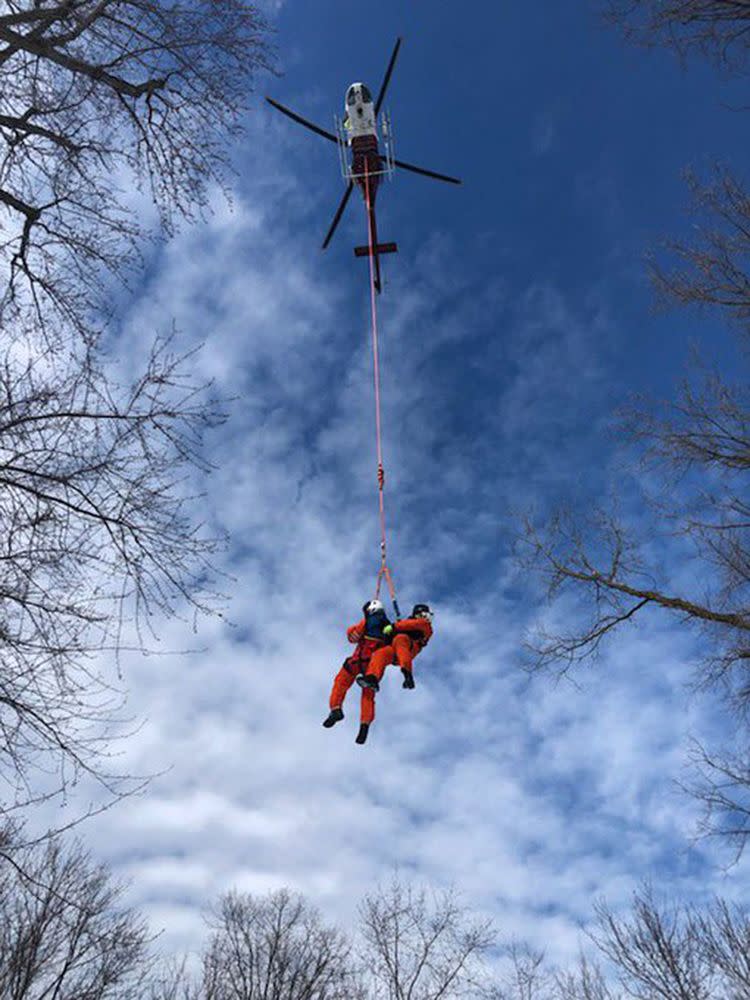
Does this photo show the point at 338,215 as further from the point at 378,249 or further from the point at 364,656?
the point at 364,656

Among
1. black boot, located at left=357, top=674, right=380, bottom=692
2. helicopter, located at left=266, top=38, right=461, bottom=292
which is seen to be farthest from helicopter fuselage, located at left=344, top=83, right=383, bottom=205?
black boot, located at left=357, top=674, right=380, bottom=692

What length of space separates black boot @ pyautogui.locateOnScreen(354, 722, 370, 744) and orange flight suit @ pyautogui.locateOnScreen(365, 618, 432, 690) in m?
0.48

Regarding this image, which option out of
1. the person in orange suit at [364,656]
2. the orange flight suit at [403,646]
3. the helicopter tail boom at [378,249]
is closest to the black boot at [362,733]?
the person in orange suit at [364,656]

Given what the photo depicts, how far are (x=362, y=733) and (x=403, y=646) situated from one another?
917 millimetres

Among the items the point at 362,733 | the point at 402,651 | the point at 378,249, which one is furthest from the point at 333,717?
the point at 378,249

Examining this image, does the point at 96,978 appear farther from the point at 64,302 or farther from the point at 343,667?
the point at 64,302

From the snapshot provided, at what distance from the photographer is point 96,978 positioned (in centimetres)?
1727

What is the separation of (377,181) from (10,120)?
4666mm

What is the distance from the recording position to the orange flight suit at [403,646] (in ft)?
25.0

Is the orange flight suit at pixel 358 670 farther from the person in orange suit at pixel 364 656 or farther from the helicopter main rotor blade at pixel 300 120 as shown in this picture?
the helicopter main rotor blade at pixel 300 120

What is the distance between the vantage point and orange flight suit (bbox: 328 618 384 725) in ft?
25.3

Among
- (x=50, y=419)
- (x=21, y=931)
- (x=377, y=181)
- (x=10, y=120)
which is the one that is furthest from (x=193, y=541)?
(x=21, y=931)

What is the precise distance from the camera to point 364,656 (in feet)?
26.3

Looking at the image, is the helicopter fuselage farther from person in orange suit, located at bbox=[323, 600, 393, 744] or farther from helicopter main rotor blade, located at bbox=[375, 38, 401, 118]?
person in orange suit, located at bbox=[323, 600, 393, 744]
